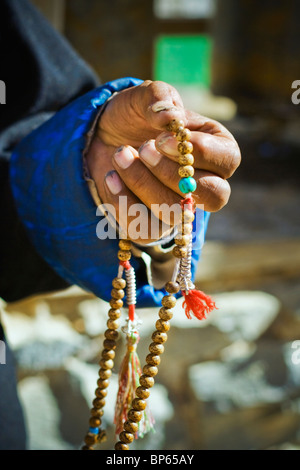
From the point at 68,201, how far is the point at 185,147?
0.68ft

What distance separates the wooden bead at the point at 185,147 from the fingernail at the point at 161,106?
4cm

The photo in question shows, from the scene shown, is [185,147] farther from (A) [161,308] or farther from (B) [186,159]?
(A) [161,308]

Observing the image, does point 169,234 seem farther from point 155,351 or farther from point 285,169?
point 285,169

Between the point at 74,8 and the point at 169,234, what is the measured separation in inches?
80.2

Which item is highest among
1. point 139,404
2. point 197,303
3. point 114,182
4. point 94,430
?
point 114,182

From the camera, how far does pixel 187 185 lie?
1.47ft

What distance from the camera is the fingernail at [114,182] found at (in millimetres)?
500
